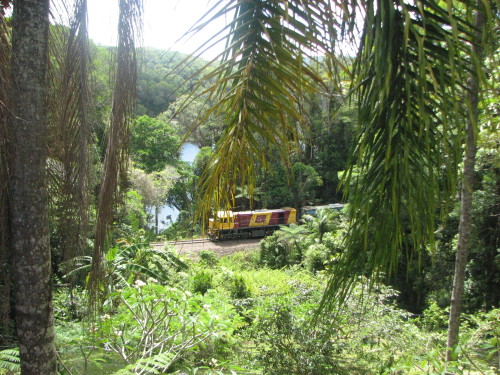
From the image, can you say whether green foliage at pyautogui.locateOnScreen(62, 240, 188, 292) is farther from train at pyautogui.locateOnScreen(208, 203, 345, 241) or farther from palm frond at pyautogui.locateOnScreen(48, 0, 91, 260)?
train at pyautogui.locateOnScreen(208, 203, 345, 241)

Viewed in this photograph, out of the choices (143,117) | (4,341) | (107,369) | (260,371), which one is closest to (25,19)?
(107,369)

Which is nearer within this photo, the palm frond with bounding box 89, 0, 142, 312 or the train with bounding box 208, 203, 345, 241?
the palm frond with bounding box 89, 0, 142, 312

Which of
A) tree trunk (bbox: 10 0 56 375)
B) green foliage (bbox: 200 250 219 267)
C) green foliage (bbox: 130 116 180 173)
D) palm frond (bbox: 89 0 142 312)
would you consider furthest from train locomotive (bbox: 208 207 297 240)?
palm frond (bbox: 89 0 142 312)

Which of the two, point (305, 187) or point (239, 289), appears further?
point (305, 187)

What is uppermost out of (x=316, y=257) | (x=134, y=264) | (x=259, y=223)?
(x=259, y=223)

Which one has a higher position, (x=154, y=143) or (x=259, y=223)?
(x=154, y=143)

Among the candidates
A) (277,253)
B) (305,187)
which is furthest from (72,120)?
(305,187)

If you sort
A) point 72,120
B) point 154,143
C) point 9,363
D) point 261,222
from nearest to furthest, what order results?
point 72,120 → point 9,363 → point 261,222 → point 154,143

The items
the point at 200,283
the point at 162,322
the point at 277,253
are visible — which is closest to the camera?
the point at 162,322

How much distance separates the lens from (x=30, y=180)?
192 centimetres

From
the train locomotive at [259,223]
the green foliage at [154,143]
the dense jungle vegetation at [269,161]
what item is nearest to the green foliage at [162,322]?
the dense jungle vegetation at [269,161]

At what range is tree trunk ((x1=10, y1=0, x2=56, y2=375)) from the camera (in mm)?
1900

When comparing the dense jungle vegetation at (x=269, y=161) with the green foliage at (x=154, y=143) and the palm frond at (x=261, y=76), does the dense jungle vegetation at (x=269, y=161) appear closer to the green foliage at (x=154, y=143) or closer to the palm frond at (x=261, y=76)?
the palm frond at (x=261, y=76)

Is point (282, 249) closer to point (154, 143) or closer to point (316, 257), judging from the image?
point (316, 257)
